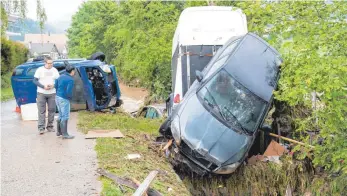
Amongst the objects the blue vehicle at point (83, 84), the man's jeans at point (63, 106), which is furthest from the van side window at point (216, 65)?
the blue vehicle at point (83, 84)

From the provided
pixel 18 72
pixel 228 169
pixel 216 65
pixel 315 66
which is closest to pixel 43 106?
pixel 18 72

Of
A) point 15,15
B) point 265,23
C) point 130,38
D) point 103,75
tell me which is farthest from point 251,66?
point 130,38

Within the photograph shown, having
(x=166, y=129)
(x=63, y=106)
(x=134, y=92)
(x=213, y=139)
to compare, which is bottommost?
(x=134, y=92)

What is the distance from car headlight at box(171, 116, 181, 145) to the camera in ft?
26.4

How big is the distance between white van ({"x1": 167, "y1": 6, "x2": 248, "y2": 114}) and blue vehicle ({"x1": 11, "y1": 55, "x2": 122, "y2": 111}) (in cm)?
330

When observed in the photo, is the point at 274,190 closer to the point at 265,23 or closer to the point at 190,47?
the point at 265,23

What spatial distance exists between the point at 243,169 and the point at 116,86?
304 inches

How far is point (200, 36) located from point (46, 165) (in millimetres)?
5909

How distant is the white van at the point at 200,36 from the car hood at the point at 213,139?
8.59ft

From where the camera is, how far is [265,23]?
9.27 m

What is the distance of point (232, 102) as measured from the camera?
329 inches

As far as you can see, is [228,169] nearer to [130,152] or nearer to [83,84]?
[130,152]

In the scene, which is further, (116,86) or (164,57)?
(164,57)

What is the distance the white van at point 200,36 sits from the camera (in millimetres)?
11094
